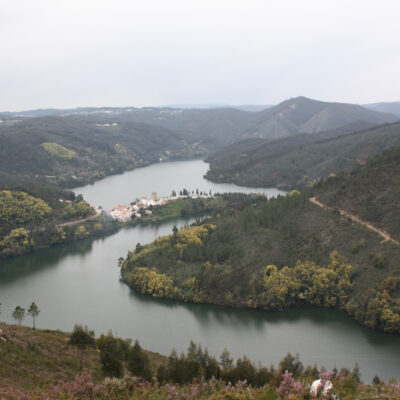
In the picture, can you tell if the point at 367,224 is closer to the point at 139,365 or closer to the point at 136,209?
the point at 139,365

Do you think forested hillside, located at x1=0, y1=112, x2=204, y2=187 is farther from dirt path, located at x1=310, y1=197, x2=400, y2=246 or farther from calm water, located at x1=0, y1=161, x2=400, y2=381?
dirt path, located at x1=310, y1=197, x2=400, y2=246

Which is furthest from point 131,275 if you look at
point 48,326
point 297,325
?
A: point 297,325

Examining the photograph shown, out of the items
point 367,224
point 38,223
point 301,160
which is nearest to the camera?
point 367,224

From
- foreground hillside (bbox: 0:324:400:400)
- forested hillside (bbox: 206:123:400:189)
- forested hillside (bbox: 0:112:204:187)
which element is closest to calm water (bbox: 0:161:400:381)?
foreground hillside (bbox: 0:324:400:400)

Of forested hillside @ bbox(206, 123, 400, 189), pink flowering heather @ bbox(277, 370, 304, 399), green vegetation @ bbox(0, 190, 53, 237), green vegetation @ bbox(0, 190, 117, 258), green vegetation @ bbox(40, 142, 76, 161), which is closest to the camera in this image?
pink flowering heather @ bbox(277, 370, 304, 399)

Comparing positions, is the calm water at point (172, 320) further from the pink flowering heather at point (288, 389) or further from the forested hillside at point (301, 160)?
the forested hillside at point (301, 160)

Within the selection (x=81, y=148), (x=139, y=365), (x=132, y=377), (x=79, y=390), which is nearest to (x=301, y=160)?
(x=81, y=148)

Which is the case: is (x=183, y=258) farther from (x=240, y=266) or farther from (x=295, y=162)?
(x=295, y=162)
